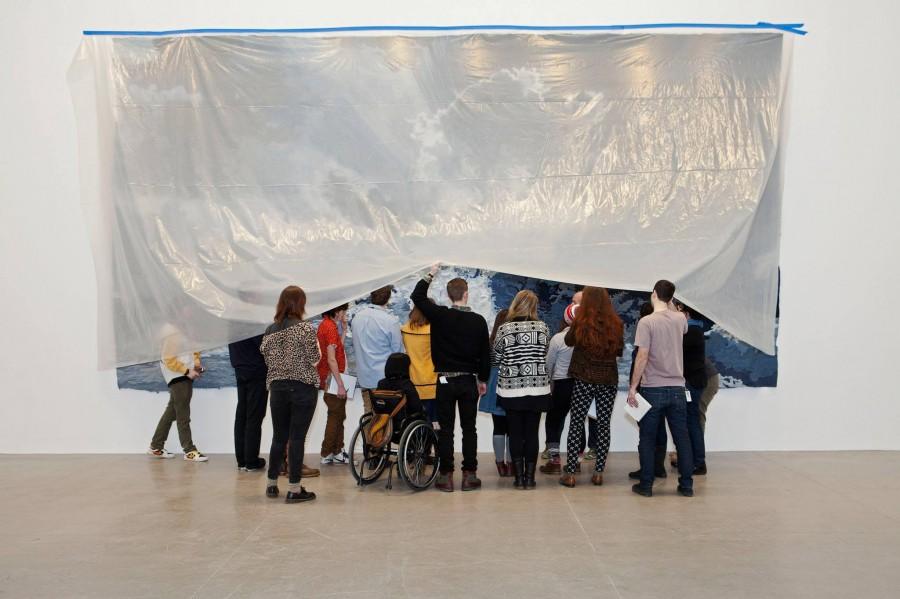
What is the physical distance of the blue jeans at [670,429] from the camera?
18.6 feet

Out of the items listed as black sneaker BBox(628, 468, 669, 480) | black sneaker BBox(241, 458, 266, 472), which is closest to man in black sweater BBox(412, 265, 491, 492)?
black sneaker BBox(628, 468, 669, 480)

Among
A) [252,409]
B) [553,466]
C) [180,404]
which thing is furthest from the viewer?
[180,404]

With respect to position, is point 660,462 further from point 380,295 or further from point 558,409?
point 380,295

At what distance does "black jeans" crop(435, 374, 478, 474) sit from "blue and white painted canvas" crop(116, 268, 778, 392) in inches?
60.5

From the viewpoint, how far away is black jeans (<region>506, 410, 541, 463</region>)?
5.80 meters

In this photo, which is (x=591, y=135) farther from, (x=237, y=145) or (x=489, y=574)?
(x=489, y=574)

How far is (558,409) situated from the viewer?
642 centimetres

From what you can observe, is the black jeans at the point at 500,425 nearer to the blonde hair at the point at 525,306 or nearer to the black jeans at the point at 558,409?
the black jeans at the point at 558,409

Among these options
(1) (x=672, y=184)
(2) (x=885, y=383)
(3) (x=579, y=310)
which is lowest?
(2) (x=885, y=383)

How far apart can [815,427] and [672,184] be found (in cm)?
244

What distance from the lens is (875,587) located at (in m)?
3.80

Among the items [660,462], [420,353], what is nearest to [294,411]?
[420,353]

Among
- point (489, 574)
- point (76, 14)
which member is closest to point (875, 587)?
point (489, 574)

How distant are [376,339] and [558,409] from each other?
138 cm
